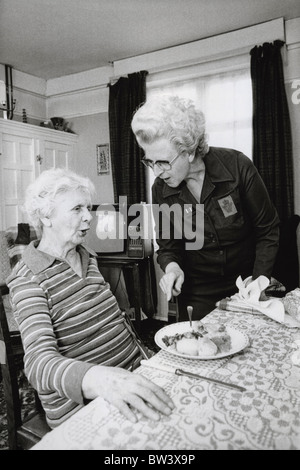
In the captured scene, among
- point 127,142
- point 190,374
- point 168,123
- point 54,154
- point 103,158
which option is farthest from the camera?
point 103,158

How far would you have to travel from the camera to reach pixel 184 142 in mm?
1685

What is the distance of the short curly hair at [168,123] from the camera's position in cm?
164

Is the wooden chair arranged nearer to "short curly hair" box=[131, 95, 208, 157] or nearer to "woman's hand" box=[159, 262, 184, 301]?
"woman's hand" box=[159, 262, 184, 301]

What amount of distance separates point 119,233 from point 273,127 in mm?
1849

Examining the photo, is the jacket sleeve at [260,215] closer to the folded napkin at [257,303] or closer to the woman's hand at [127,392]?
the folded napkin at [257,303]

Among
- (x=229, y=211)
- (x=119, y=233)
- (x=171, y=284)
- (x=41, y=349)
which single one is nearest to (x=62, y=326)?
(x=41, y=349)

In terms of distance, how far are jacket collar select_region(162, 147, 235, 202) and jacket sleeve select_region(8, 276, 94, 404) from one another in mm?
905

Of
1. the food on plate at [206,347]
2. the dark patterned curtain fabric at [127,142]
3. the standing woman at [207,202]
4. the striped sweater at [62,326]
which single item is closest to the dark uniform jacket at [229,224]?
the standing woman at [207,202]

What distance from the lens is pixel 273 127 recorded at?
3.85 m

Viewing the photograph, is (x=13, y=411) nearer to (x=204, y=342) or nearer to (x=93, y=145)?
(x=204, y=342)

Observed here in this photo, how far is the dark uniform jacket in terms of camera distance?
5.90 feet

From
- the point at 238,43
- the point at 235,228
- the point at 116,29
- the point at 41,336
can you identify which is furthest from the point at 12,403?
the point at 238,43

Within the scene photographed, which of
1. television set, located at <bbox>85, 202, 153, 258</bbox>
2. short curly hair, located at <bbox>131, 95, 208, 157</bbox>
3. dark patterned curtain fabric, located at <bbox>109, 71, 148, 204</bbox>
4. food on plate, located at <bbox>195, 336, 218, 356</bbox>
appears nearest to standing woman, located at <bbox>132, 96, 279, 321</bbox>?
short curly hair, located at <bbox>131, 95, 208, 157</bbox>
